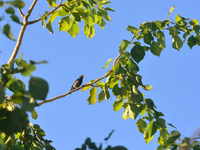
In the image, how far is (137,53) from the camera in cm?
338

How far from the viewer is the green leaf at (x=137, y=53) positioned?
3354 mm

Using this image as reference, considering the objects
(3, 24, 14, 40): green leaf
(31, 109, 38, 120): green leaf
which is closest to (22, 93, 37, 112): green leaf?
(3, 24, 14, 40): green leaf

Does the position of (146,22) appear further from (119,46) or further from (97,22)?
(97,22)

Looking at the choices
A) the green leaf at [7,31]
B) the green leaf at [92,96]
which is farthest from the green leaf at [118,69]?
the green leaf at [7,31]

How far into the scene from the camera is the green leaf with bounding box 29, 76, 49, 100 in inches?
66.6

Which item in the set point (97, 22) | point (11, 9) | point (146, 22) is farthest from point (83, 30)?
point (11, 9)

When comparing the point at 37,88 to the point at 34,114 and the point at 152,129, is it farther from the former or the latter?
the point at 34,114

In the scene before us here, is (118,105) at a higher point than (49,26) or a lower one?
lower

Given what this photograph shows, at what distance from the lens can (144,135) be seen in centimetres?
372

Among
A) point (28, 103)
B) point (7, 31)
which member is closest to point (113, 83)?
point (7, 31)

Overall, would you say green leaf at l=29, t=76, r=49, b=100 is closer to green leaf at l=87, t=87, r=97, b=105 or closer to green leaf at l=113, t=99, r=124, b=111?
green leaf at l=113, t=99, r=124, b=111

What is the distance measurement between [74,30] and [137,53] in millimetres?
933

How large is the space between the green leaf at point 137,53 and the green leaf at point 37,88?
1770mm

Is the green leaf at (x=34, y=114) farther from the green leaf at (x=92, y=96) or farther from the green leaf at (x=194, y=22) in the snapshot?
the green leaf at (x=194, y=22)
